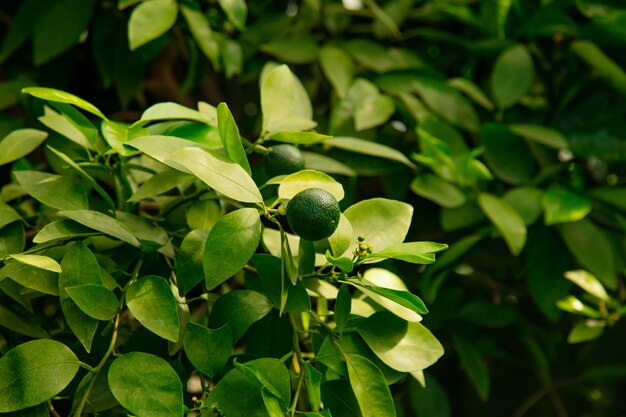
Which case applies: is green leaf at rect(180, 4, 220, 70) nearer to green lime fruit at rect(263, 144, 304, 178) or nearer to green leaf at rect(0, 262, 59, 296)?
green lime fruit at rect(263, 144, 304, 178)

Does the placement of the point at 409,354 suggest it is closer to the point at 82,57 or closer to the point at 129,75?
the point at 129,75

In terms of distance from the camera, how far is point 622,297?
1.03 metres

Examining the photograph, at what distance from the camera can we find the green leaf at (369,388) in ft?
1.86

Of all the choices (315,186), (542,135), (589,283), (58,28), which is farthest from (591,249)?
(58,28)

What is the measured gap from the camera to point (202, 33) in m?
0.92

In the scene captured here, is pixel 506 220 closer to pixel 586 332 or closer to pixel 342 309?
pixel 586 332

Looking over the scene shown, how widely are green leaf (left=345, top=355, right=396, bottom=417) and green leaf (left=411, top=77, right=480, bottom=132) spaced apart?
0.51 metres

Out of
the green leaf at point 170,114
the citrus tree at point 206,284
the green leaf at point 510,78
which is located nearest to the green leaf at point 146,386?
the citrus tree at point 206,284

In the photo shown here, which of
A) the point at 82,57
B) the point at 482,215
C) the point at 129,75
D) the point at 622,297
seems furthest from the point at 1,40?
the point at 622,297

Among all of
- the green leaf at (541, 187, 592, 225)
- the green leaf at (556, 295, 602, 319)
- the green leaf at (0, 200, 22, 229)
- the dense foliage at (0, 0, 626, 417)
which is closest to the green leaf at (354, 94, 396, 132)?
the dense foliage at (0, 0, 626, 417)

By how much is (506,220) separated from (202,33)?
0.46m

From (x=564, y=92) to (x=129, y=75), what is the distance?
2.26 ft

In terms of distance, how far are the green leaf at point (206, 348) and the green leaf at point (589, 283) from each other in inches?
21.6

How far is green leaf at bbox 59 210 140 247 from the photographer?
0.58 metres
